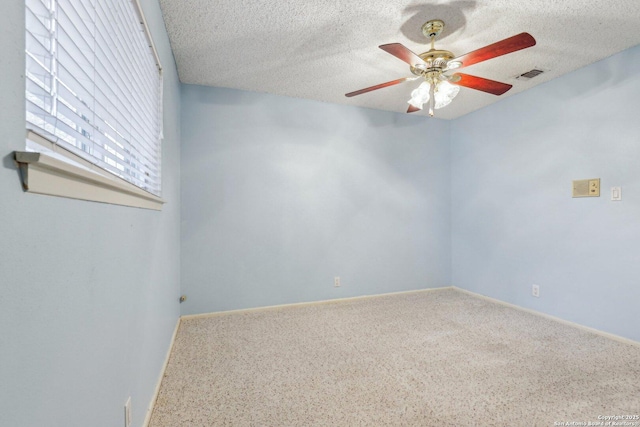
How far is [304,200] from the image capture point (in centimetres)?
332

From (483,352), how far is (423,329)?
0.53m

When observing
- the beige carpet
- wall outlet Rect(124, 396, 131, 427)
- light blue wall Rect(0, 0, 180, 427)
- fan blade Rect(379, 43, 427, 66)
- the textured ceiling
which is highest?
the textured ceiling

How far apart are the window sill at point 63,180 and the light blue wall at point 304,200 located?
2051mm

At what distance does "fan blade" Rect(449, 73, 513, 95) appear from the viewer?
1.99 meters

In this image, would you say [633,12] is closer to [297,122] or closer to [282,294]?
[297,122]

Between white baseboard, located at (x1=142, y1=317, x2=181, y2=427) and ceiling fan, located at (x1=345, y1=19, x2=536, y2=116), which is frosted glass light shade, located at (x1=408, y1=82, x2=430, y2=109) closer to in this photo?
ceiling fan, located at (x1=345, y1=19, x2=536, y2=116)

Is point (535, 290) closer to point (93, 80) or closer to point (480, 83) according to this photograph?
point (480, 83)

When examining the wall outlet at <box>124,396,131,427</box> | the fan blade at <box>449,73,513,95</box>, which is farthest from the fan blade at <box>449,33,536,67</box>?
the wall outlet at <box>124,396,131,427</box>

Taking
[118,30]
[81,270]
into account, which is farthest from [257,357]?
[118,30]

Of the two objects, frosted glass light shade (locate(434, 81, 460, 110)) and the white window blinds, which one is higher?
frosted glass light shade (locate(434, 81, 460, 110))

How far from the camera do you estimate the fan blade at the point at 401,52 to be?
5.37 feet

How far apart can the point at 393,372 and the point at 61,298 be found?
6.16ft

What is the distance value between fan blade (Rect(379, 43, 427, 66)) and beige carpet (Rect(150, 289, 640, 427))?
2007 millimetres

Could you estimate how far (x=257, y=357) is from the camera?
2119 mm
